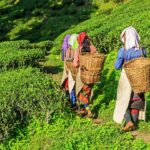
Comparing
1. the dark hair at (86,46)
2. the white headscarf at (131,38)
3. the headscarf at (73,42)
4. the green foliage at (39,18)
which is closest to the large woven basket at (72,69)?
the headscarf at (73,42)

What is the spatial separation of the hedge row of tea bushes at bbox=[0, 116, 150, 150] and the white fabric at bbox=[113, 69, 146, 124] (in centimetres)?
39

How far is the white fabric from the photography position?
912 cm

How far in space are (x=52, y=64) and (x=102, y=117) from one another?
26.4ft

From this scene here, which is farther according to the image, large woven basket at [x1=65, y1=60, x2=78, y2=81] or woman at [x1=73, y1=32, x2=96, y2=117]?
large woven basket at [x1=65, y1=60, x2=78, y2=81]

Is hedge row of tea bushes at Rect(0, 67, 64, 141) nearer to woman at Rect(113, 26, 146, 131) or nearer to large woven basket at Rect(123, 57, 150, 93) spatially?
woman at Rect(113, 26, 146, 131)

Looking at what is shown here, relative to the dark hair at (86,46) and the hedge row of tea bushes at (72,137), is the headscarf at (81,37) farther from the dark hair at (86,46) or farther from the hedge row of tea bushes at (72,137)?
the hedge row of tea bushes at (72,137)

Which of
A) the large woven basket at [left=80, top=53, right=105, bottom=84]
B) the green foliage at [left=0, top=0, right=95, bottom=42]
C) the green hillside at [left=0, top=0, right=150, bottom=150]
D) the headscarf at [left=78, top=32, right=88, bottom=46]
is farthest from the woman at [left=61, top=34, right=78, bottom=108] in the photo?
the green foliage at [left=0, top=0, right=95, bottom=42]

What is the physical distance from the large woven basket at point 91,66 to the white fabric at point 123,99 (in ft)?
2.30

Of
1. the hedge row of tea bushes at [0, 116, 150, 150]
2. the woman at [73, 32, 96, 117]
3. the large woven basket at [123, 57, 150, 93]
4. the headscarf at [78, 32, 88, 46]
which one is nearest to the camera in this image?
the hedge row of tea bushes at [0, 116, 150, 150]

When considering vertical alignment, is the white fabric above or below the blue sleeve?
below

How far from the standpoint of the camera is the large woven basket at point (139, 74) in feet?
28.4

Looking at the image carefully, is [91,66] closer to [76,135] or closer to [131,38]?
[131,38]

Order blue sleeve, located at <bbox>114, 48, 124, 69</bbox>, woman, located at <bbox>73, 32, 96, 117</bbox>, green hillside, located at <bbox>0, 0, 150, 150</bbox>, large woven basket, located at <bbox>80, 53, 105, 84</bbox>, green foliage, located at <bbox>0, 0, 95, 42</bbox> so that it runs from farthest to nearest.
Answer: green foliage, located at <bbox>0, 0, 95, 42</bbox>
woman, located at <bbox>73, 32, 96, 117</bbox>
large woven basket, located at <bbox>80, 53, 105, 84</bbox>
blue sleeve, located at <bbox>114, 48, 124, 69</bbox>
green hillside, located at <bbox>0, 0, 150, 150</bbox>

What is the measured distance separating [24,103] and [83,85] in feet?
5.33
